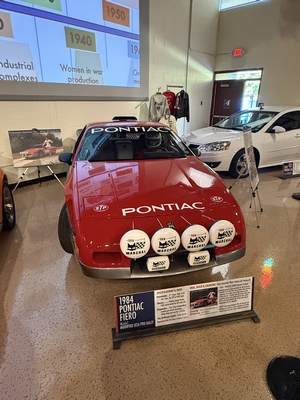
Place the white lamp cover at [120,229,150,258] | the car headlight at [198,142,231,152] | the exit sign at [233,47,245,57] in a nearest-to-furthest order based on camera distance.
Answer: the white lamp cover at [120,229,150,258] < the car headlight at [198,142,231,152] < the exit sign at [233,47,245,57]

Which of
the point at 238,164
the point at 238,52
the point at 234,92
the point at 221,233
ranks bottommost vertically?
the point at 238,164

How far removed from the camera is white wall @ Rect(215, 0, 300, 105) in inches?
231

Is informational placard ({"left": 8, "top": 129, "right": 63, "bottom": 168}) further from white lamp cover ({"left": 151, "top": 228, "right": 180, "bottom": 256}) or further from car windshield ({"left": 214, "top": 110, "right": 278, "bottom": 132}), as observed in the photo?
car windshield ({"left": 214, "top": 110, "right": 278, "bottom": 132})

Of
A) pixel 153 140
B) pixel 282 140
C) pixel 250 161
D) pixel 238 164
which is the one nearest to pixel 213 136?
pixel 238 164

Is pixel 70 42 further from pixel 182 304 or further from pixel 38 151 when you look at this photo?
pixel 182 304

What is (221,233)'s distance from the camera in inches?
61.7

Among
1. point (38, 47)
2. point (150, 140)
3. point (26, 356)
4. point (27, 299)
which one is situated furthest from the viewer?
point (38, 47)

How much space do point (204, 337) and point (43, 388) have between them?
3.07ft

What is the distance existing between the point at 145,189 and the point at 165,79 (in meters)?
5.18

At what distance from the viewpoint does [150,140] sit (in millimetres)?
2607

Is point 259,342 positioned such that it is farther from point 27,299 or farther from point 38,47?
point 38,47

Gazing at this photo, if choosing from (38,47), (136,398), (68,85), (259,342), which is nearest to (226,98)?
(68,85)

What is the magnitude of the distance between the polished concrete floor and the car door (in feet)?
9.04

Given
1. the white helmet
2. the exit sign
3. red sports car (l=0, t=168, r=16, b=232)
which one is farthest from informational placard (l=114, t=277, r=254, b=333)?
the exit sign
